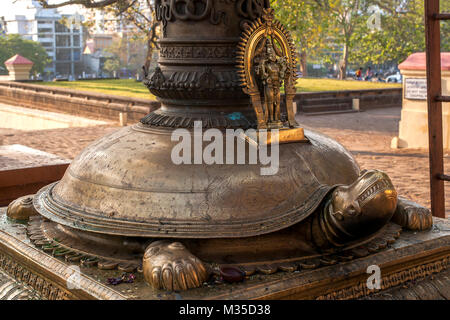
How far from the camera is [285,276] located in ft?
8.34

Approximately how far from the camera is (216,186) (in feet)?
8.82

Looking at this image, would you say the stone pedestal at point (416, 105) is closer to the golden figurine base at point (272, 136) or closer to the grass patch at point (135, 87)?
the golden figurine base at point (272, 136)

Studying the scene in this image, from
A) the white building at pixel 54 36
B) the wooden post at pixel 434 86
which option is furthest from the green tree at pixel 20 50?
the wooden post at pixel 434 86

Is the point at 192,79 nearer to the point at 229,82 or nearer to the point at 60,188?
the point at 229,82

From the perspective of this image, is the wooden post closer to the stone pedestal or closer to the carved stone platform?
the carved stone platform

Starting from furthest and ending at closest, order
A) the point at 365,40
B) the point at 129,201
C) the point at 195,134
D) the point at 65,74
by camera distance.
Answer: the point at 65,74 → the point at 365,40 → the point at 195,134 → the point at 129,201

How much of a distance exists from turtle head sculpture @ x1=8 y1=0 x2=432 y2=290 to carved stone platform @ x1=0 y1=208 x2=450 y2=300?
59mm

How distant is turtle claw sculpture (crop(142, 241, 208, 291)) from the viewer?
7.73ft

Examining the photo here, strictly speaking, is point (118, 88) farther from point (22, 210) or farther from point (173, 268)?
point (173, 268)

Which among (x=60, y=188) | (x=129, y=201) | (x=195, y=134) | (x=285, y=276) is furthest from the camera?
(x=60, y=188)

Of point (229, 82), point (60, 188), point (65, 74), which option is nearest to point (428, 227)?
point (229, 82)

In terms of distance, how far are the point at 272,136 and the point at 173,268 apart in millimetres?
871
